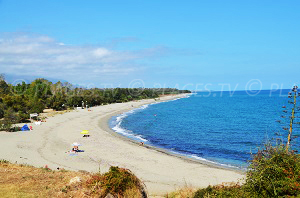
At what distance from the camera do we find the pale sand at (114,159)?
21.7 meters

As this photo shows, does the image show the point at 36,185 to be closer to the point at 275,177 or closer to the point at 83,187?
the point at 83,187

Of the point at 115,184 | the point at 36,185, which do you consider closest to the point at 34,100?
the point at 36,185

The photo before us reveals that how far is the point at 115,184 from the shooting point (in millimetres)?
10039

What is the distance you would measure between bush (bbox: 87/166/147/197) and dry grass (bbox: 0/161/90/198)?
49 cm

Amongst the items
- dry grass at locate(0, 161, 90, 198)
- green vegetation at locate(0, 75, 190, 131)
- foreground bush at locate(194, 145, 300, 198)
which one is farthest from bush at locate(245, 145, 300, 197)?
green vegetation at locate(0, 75, 190, 131)

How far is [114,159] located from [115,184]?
18140 millimetres

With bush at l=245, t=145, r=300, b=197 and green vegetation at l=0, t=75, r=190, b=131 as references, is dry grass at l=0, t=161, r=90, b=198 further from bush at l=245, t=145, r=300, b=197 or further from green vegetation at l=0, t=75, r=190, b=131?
green vegetation at l=0, t=75, r=190, b=131

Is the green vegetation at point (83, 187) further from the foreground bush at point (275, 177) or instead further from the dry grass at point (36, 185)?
the foreground bush at point (275, 177)

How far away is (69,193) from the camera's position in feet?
33.4

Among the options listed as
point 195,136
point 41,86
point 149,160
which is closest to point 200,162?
point 149,160

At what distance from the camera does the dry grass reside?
1017 centimetres

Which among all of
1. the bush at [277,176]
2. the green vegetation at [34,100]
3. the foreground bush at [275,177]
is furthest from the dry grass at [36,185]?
the green vegetation at [34,100]

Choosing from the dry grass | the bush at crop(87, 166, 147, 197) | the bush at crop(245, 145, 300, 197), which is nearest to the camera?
the bush at crop(245, 145, 300, 197)

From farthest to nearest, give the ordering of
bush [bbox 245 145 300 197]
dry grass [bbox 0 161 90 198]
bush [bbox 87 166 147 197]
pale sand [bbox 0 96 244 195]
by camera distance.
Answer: pale sand [bbox 0 96 244 195], dry grass [bbox 0 161 90 198], bush [bbox 87 166 147 197], bush [bbox 245 145 300 197]
